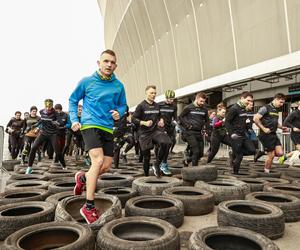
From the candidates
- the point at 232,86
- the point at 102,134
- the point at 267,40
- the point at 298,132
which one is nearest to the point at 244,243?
the point at 102,134

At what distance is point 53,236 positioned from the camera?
8.99 ft

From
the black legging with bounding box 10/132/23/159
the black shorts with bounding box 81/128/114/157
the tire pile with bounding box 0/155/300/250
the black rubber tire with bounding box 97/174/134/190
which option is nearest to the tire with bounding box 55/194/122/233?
the tire pile with bounding box 0/155/300/250

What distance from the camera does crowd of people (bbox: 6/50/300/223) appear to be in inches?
135

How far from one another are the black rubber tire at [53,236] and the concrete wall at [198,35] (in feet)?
38.7

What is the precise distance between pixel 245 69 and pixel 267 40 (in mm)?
1841

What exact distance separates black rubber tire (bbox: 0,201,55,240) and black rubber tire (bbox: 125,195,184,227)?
105cm

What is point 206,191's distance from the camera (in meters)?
4.40

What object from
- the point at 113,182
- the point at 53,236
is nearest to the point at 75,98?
the point at 53,236

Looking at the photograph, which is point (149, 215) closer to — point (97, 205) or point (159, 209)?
point (159, 209)

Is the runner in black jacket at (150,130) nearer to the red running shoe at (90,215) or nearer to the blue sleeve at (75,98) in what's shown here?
the blue sleeve at (75,98)

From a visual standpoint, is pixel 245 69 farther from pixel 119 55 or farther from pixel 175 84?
pixel 119 55

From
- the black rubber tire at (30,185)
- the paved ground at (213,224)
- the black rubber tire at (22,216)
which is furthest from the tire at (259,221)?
the black rubber tire at (30,185)

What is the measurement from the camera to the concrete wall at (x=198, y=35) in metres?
12.2

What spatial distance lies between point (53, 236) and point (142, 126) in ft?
12.2
